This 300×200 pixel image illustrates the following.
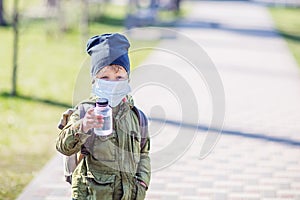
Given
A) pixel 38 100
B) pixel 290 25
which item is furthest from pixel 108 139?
pixel 290 25

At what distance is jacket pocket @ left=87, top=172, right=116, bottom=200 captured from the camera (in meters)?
3.92

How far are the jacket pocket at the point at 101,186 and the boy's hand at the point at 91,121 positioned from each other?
0.32m

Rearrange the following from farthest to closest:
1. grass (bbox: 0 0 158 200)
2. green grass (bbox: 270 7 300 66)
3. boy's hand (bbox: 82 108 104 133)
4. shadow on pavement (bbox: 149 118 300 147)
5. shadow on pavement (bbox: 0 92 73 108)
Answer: green grass (bbox: 270 7 300 66), shadow on pavement (bbox: 0 92 73 108), shadow on pavement (bbox: 149 118 300 147), grass (bbox: 0 0 158 200), boy's hand (bbox: 82 108 104 133)

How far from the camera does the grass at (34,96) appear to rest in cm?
740

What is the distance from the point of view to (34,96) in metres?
11.1

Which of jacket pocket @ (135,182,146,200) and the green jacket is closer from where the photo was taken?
the green jacket

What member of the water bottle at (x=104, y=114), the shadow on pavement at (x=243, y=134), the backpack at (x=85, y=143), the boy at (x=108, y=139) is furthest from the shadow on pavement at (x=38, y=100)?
the water bottle at (x=104, y=114)

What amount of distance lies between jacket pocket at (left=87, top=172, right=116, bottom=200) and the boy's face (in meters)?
0.51

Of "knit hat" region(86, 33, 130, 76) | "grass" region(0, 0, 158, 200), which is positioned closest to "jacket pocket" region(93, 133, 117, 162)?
"knit hat" region(86, 33, 130, 76)

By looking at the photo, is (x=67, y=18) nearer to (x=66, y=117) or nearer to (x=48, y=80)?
(x=48, y=80)

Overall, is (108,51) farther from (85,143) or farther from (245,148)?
(245,148)

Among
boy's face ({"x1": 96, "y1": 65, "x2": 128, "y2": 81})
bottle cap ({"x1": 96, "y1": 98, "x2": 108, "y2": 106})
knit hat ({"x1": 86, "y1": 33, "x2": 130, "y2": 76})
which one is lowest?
bottle cap ({"x1": 96, "y1": 98, "x2": 108, "y2": 106})

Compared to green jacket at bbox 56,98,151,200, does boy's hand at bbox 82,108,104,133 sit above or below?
above

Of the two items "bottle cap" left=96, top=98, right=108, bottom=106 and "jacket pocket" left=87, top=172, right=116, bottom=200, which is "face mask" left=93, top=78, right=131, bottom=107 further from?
"jacket pocket" left=87, top=172, right=116, bottom=200
